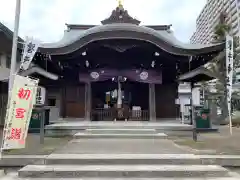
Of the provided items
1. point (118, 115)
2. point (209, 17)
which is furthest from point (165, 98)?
point (209, 17)

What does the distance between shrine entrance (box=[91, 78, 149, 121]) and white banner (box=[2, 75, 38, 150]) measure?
9.90 m

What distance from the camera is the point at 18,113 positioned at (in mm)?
6594

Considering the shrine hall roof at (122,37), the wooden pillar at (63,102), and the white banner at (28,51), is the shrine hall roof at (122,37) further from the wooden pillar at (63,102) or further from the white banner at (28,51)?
the wooden pillar at (63,102)

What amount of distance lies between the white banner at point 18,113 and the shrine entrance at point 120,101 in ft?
32.5

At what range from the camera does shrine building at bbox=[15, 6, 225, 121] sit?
46.6 ft

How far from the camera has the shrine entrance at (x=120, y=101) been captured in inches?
657

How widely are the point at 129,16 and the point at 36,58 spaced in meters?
6.01

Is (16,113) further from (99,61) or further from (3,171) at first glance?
(99,61)

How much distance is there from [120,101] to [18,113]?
10545mm

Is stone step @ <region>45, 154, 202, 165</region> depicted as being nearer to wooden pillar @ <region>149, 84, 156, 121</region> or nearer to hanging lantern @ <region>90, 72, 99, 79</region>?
wooden pillar @ <region>149, 84, 156, 121</region>

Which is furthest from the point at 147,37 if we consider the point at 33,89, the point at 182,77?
the point at 33,89

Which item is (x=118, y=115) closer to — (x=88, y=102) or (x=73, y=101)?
(x=88, y=102)

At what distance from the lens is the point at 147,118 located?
16562 mm

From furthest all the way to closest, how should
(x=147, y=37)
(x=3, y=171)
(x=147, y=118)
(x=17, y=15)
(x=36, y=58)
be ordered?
(x=147, y=118)
(x=36, y=58)
(x=147, y=37)
(x=17, y=15)
(x=3, y=171)
